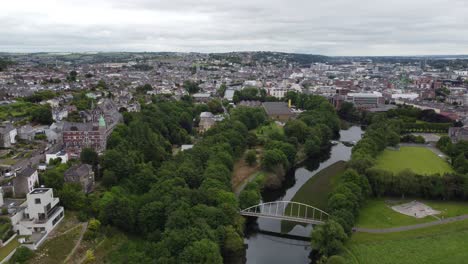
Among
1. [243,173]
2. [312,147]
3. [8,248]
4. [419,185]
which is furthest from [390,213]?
[8,248]

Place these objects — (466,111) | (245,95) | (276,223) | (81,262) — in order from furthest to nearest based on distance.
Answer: (245,95) < (466,111) < (276,223) < (81,262)

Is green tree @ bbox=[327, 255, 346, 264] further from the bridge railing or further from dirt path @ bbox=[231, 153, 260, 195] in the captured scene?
dirt path @ bbox=[231, 153, 260, 195]

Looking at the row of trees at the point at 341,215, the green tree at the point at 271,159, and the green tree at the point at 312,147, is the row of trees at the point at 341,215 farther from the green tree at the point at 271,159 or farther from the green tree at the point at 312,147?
the green tree at the point at 312,147

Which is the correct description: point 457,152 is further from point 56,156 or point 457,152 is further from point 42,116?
point 42,116

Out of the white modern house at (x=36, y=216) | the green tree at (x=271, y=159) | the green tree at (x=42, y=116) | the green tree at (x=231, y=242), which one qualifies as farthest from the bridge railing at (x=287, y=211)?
the green tree at (x=42, y=116)

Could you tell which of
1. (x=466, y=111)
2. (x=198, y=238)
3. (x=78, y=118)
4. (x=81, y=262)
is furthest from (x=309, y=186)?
(x=466, y=111)

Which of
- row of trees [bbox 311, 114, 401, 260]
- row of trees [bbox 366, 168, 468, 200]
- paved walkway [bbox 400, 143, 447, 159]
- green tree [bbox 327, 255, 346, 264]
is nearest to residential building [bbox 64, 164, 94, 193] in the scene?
row of trees [bbox 311, 114, 401, 260]

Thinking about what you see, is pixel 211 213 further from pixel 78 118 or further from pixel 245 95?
pixel 245 95
